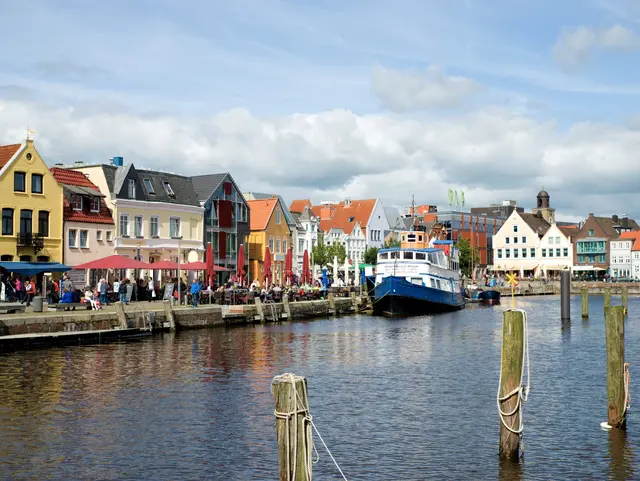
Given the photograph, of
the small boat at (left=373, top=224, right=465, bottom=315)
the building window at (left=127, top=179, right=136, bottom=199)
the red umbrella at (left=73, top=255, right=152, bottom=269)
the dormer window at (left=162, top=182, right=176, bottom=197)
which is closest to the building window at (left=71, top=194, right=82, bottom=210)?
the building window at (left=127, top=179, right=136, bottom=199)

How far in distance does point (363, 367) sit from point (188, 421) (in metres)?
11.4

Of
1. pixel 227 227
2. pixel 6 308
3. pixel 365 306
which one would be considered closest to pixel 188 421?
pixel 6 308

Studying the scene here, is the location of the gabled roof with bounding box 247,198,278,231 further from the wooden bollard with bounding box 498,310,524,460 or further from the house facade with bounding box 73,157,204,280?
the wooden bollard with bounding box 498,310,524,460

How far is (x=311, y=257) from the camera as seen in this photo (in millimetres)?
103438

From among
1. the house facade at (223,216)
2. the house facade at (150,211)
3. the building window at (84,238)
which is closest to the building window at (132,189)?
the house facade at (150,211)

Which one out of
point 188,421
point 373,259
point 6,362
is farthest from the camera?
point 373,259

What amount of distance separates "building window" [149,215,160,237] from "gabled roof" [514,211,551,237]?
8990 cm

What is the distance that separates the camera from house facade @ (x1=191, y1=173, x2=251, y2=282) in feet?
257

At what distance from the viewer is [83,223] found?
62.5 metres

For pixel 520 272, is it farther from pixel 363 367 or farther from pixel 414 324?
pixel 363 367

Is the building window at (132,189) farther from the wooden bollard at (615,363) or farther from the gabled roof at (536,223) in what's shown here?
the gabled roof at (536,223)

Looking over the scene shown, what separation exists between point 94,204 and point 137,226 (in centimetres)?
525

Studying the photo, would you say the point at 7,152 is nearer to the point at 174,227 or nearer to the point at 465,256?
the point at 174,227

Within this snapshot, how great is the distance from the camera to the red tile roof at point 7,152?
56844mm
